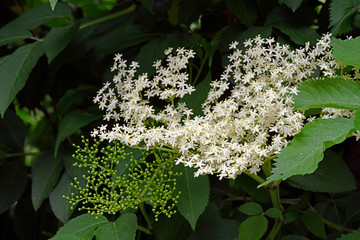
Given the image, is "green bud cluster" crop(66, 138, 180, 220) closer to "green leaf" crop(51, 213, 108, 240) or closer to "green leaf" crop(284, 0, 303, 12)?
"green leaf" crop(51, 213, 108, 240)

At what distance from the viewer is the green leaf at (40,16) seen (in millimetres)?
1247

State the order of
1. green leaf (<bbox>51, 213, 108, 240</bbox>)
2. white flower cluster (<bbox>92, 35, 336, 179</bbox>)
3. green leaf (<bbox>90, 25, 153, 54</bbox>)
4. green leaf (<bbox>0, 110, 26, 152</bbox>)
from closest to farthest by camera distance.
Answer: white flower cluster (<bbox>92, 35, 336, 179</bbox>) < green leaf (<bbox>51, 213, 108, 240</bbox>) < green leaf (<bbox>90, 25, 153, 54</bbox>) < green leaf (<bbox>0, 110, 26, 152</bbox>)

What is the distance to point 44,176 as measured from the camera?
3.73ft

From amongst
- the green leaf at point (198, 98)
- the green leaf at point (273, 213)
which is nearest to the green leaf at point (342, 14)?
the green leaf at point (198, 98)

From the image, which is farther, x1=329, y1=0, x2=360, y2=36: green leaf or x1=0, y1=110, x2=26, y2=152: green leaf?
x1=0, y1=110, x2=26, y2=152: green leaf

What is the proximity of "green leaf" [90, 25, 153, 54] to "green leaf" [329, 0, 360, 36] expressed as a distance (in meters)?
0.48

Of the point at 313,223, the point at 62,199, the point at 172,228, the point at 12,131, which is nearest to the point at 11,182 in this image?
the point at 12,131

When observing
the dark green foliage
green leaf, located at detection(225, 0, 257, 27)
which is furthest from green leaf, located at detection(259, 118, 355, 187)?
green leaf, located at detection(225, 0, 257, 27)

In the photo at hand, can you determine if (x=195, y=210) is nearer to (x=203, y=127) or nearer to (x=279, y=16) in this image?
(x=203, y=127)

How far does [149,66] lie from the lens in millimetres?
1100

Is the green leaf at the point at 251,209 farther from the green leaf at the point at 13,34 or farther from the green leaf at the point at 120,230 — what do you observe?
the green leaf at the point at 13,34

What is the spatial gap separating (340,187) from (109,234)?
53 centimetres

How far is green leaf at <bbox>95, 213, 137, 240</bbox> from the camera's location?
829 mm

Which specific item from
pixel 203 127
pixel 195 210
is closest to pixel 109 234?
pixel 195 210
